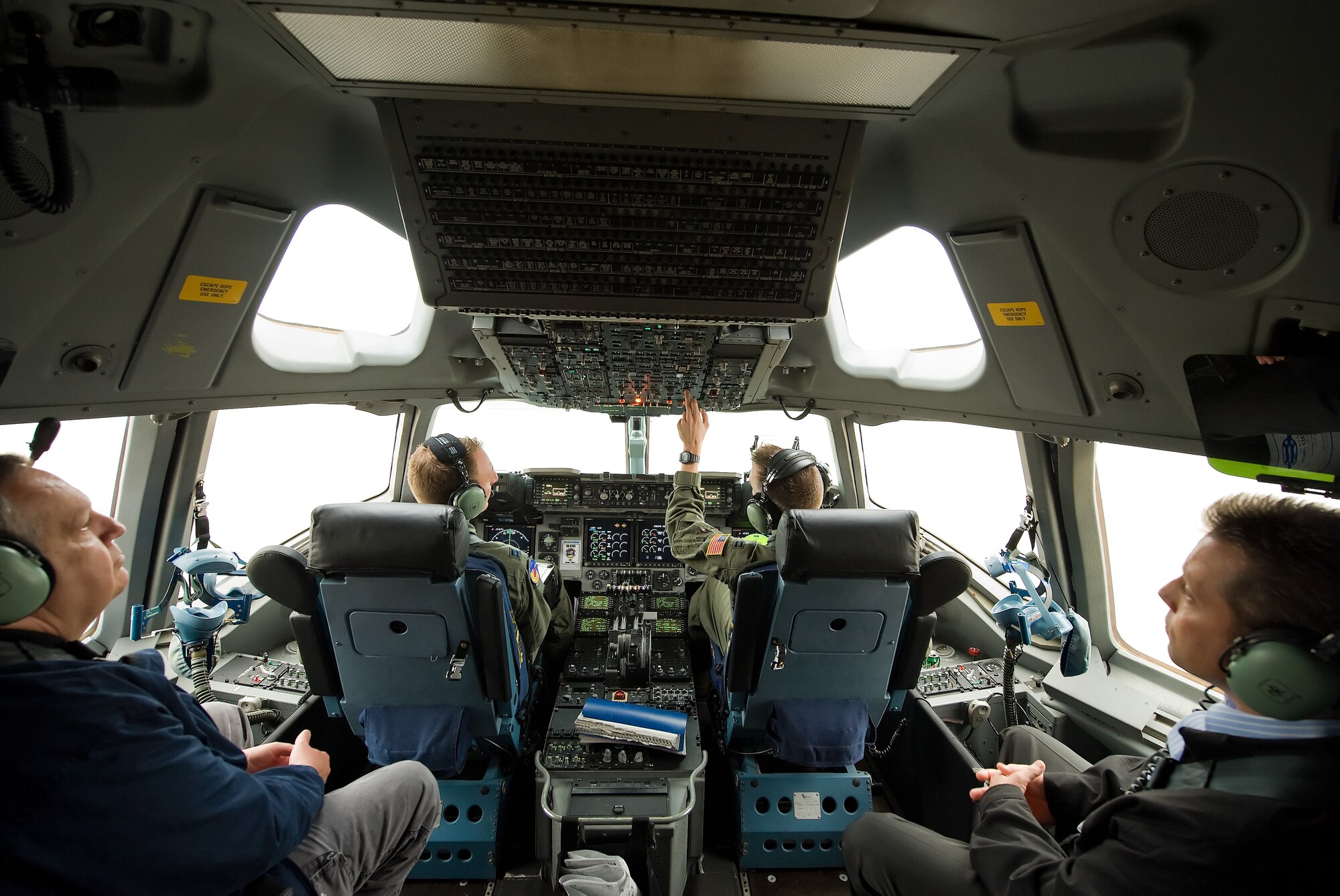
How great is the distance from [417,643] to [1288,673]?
212 centimetres

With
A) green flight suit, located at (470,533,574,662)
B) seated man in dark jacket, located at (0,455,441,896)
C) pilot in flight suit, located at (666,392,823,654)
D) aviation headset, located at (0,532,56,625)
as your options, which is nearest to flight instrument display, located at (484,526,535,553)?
green flight suit, located at (470,533,574,662)

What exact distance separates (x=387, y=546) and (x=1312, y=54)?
2.26 meters

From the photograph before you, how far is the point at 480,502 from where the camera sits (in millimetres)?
2379

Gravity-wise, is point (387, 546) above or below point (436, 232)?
below

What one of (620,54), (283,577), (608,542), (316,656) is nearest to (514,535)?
(608,542)

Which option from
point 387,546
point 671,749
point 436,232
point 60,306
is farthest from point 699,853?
point 60,306

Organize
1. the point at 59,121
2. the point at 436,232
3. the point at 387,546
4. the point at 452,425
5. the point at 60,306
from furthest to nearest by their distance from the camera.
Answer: the point at 452,425
the point at 387,546
the point at 436,232
the point at 60,306
the point at 59,121

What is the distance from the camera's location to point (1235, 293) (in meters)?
1.22

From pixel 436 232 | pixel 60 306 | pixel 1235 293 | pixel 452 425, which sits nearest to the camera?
pixel 1235 293

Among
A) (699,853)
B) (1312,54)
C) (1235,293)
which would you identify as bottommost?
(699,853)

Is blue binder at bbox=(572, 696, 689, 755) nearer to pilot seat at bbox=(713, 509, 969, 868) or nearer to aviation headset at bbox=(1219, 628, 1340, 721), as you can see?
pilot seat at bbox=(713, 509, 969, 868)

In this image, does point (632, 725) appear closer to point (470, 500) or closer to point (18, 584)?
point (470, 500)

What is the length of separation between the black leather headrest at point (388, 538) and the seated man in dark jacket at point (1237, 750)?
5.13 ft

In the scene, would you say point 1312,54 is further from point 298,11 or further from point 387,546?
point 387,546
